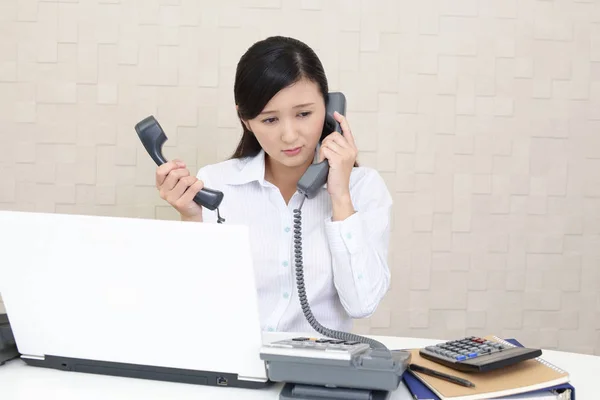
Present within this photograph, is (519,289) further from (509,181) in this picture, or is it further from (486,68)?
(486,68)

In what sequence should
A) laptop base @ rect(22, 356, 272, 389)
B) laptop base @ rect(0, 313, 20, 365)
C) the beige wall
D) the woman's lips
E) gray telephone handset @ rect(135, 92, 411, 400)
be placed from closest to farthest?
gray telephone handset @ rect(135, 92, 411, 400) → laptop base @ rect(22, 356, 272, 389) → laptop base @ rect(0, 313, 20, 365) → the woman's lips → the beige wall

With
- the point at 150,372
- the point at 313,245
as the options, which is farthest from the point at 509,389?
the point at 313,245

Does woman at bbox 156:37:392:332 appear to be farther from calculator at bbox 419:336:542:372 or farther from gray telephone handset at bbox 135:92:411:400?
gray telephone handset at bbox 135:92:411:400

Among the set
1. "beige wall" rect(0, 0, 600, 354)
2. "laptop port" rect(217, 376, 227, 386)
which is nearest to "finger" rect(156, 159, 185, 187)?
"laptop port" rect(217, 376, 227, 386)

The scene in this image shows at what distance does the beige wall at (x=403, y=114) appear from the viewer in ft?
7.95

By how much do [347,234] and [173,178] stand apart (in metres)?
0.43

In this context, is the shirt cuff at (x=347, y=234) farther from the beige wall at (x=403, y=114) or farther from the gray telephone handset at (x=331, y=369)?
the beige wall at (x=403, y=114)

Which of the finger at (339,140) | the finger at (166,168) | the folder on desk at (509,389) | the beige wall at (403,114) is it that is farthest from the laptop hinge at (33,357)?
the beige wall at (403,114)

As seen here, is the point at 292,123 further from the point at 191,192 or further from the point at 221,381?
the point at 221,381

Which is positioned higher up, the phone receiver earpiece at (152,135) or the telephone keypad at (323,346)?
the phone receiver earpiece at (152,135)

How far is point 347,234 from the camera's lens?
161 centimetres

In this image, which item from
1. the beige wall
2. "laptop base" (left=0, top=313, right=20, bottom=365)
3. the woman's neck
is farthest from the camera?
the beige wall

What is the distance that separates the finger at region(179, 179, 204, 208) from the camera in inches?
63.3

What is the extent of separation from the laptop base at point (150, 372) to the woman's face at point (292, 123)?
702mm
